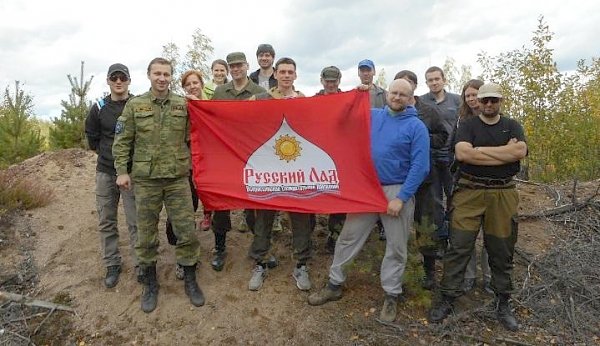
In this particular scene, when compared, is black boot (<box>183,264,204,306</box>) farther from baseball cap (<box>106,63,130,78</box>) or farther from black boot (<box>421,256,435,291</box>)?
black boot (<box>421,256,435,291</box>)

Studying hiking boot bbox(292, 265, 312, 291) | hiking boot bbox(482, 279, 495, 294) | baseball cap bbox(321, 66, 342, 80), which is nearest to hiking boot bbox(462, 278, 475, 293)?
hiking boot bbox(482, 279, 495, 294)

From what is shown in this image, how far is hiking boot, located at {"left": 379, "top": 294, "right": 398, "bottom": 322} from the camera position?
4223 mm

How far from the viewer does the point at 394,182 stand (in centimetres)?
410

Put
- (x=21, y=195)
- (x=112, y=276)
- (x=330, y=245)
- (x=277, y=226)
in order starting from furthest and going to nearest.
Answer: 1. (x=21, y=195)
2. (x=277, y=226)
3. (x=330, y=245)
4. (x=112, y=276)

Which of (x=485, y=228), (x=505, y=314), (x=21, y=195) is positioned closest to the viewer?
(x=485, y=228)

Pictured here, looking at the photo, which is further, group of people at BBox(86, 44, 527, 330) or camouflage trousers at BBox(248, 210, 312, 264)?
camouflage trousers at BBox(248, 210, 312, 264)

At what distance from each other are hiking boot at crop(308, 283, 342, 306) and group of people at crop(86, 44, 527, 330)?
12 millimetres

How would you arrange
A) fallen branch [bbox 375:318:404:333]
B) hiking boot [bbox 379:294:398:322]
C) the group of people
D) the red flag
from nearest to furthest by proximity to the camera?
the group of people
fallen branch [bbox 375:318:404:333]
hiking boot [bbox 379:294:398:322]
the red flag

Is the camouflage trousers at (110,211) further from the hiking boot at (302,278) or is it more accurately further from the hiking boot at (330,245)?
the hiking boot at (330,245)

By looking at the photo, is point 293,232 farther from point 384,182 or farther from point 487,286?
point 487,286

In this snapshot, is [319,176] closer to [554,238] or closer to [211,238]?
[211,238]

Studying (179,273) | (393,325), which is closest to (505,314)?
(393,325)

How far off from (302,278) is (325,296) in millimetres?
362

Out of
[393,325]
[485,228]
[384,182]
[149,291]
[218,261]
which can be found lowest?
[393,325]
